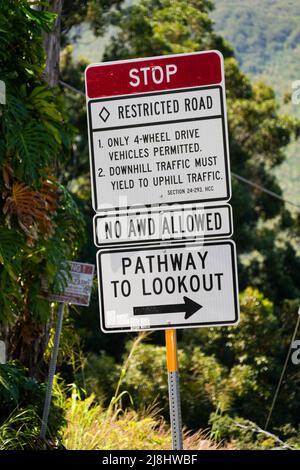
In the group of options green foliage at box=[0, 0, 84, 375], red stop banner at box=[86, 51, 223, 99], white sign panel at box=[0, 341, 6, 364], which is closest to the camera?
red stop banner at box=[86, 51, 223, 99]

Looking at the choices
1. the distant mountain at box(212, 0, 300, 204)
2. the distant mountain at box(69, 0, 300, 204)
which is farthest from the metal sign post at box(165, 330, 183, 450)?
the distant mountain at box(212, 0, 300, 204)

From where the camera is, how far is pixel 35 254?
863cm

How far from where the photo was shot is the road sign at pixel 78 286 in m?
8.98

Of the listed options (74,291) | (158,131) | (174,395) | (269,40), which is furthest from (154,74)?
(269,40)

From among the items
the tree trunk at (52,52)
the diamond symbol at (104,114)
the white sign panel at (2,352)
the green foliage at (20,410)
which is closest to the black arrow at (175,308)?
the diamond symbol at (104,114)

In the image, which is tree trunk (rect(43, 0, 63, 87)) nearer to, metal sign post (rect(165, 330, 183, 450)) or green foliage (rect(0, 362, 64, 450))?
green foliage (rect(0, 362, 64, 450))

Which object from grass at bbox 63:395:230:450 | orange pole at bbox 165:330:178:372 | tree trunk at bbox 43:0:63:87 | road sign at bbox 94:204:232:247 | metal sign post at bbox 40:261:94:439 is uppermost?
tree trunk at bbox 43:0:63:87

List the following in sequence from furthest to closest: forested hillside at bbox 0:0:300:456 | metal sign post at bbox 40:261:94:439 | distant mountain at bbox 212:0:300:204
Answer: distant mountain at bbox 212:0:300:204 → metal sign post at bbox 40:261:94:439 → forested hillside at bbox 0:0:300:456

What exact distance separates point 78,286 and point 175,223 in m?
4.62

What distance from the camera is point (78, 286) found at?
9.03m

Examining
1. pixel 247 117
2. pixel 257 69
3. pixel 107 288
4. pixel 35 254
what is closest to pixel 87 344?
pixel 247 117

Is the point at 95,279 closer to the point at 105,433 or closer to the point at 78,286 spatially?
the point at 105,433

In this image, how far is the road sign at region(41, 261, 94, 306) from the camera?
8.98m

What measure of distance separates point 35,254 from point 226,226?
429cm
